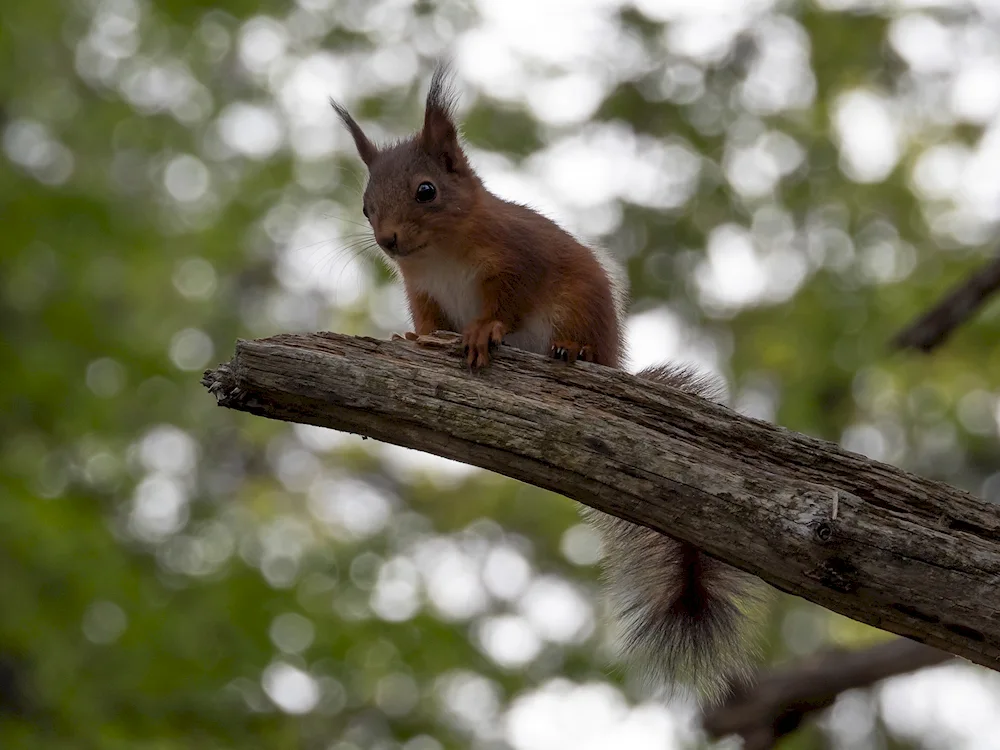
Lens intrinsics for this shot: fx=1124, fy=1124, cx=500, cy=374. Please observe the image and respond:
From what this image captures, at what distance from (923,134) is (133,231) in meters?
5.11

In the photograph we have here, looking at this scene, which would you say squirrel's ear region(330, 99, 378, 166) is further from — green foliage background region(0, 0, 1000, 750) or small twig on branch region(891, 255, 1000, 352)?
small twig on branch region(891, 255, 1000, 352)

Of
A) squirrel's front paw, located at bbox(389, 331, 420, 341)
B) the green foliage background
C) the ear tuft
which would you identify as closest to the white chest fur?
squirrel's front paw, located at bbox(389, 331, 420, 341)

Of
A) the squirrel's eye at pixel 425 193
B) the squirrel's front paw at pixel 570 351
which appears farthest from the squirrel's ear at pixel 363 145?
the squirrel's front paw at pixel 570 351

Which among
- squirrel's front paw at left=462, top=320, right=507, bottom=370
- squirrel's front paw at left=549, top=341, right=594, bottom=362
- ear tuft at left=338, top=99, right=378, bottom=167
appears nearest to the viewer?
squirrel's front paw at left=462, top=320, right=507, bottom=370

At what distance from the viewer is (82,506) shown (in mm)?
5906

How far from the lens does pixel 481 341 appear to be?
2.92 m

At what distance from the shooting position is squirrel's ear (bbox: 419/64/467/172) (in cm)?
366

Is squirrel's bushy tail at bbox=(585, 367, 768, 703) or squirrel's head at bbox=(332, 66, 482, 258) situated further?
squirrel's head at bbox=(332, 66, 482, 258)

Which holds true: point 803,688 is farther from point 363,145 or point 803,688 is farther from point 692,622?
point 363,145

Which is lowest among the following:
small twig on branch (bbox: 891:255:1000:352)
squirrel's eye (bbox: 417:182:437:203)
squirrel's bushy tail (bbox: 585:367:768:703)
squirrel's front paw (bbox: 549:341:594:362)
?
squirrel's bushy tail (bbox: 585:367:768:703)

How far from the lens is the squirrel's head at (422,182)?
11.3 ft

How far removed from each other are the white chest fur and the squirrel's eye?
8.3 inches

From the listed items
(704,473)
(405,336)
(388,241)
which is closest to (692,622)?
(704,473)

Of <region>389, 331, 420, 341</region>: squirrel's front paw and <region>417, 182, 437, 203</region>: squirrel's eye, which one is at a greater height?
<region>417, 182, 437, 203</region>: squirrel's eye
